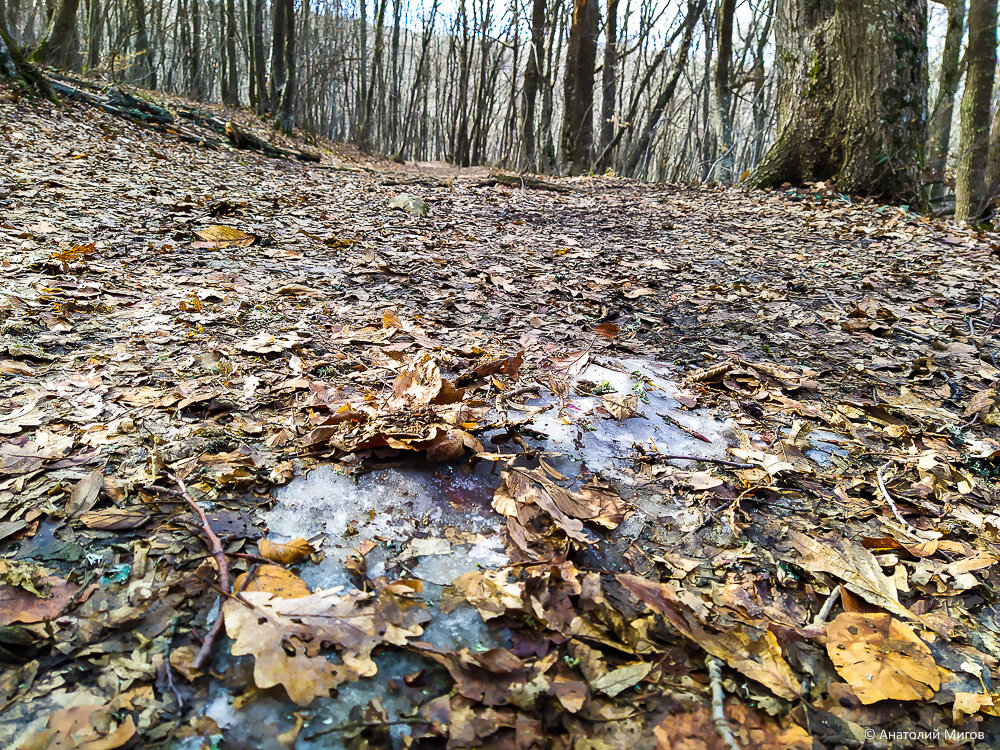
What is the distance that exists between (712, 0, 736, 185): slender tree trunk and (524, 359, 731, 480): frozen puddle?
9.25 metres

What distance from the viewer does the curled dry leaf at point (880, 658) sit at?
1.09 m

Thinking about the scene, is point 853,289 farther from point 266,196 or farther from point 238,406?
point 266,196

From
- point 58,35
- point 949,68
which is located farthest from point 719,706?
point 949,68

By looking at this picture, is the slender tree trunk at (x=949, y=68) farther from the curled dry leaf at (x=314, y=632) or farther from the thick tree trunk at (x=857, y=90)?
the curled dry leaf at (x=314, y=632)

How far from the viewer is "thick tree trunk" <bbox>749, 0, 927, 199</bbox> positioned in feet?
18.6

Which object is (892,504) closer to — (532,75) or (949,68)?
(532,75)

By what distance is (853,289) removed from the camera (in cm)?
363

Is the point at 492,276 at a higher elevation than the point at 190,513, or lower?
higher

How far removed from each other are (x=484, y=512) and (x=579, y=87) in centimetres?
1018

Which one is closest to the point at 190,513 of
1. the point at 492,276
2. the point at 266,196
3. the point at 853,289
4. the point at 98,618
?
the point at 98,618

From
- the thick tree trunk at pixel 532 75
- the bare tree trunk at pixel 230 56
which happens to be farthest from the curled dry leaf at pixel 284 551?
the bare tree trunk at pixel 230 56

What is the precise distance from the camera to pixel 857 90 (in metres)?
5.84

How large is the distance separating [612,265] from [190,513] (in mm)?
3434

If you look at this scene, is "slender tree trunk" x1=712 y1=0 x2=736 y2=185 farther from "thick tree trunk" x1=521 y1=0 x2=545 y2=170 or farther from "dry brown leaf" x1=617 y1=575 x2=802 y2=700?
"dry brown leaf" x1=617 y1=575 x2=802 y2=700
